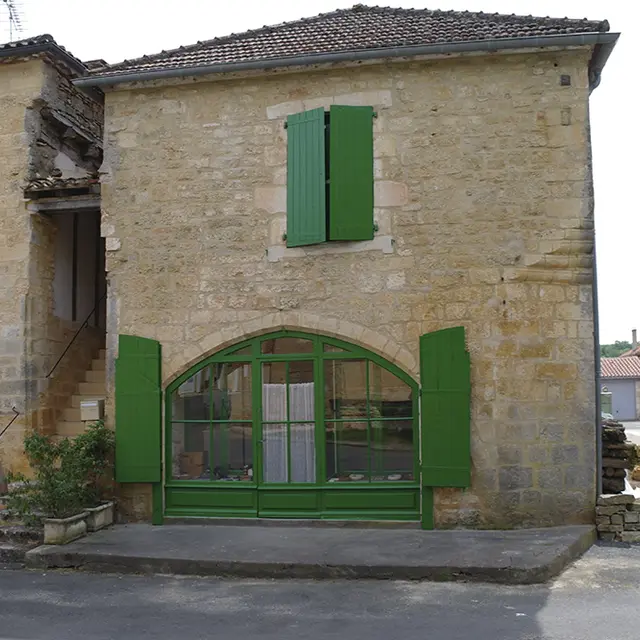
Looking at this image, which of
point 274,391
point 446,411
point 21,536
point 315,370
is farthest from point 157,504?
point 446,411

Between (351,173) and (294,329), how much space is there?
5.88 feet

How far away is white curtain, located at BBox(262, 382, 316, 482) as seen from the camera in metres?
7.96

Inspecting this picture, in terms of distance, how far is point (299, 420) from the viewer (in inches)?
314

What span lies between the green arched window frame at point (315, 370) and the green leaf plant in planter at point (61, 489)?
0.83 metres

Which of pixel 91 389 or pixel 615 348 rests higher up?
pixel 615 348

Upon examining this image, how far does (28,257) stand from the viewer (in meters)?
9.12

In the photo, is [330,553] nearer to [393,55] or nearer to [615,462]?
[615,462]

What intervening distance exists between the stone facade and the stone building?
1.32 m

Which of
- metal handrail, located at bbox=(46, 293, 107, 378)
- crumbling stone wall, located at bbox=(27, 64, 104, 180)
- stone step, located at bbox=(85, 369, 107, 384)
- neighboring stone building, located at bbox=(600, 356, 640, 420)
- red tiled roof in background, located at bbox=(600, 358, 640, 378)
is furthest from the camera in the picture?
red tiled roof in background, located at bbox=(600, 358, 640, 378)

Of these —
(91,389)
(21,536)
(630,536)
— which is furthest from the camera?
(91,389)

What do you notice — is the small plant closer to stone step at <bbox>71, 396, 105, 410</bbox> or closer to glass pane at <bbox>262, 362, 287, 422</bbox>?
stone step at <bbox>71, 396, 105, 410</bbox>

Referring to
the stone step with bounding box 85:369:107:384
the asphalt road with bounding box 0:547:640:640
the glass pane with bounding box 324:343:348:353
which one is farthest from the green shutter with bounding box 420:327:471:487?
the stone step with bounding box 85:369:107:384

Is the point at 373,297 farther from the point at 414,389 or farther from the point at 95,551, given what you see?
the point at 95,551

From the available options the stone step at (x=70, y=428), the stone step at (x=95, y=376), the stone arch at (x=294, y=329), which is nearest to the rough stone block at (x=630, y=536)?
the stone arch at (x=294, y=329)
